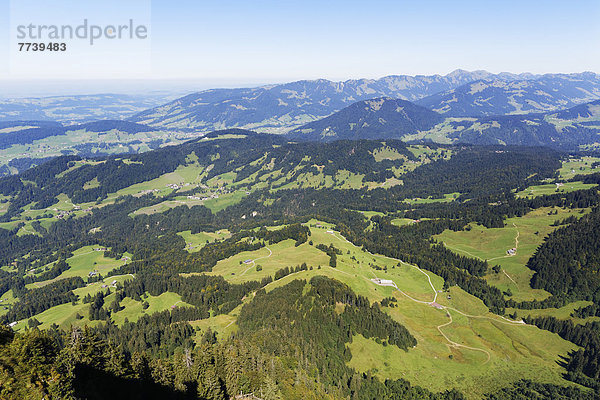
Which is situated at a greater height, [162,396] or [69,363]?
[69,363]

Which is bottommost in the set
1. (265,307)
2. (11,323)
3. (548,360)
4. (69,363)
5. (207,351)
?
(11,323)

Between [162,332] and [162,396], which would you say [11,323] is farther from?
[162,396]

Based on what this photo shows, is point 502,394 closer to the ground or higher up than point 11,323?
higher up

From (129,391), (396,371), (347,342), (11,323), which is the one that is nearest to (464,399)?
(396,371)

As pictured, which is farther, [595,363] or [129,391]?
[595,363]

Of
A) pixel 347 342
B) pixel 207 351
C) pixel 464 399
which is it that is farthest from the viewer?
pixel 347 342

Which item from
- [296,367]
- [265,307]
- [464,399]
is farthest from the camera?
[265,307]

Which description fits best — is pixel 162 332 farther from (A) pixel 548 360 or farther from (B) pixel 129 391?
(A) pixel 548 360

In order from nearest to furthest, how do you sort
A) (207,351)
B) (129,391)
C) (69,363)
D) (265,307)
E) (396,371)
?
1. (69,363)
2. (129,391)
3. (207,351)
4. (396,371)
5. (265,307)

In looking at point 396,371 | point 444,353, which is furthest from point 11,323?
point 444,353
